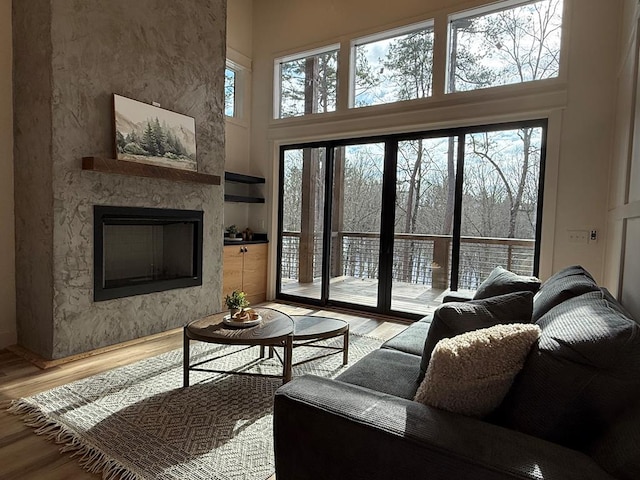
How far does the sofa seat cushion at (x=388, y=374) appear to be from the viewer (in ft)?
5.48

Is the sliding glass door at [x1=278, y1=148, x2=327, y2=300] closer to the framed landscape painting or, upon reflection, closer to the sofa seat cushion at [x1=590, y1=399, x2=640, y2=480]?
the framed landscape painting

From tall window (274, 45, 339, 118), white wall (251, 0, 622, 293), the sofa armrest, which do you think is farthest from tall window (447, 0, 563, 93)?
the sofa armrest

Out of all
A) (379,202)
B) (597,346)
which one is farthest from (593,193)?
(597,346)

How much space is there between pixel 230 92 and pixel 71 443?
4.54m

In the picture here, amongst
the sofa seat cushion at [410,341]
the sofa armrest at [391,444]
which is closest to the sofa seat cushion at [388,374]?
the sofa seat cushion at [410,341]

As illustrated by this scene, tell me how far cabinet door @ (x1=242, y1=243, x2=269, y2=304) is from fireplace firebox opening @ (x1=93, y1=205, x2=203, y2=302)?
103 centimetres

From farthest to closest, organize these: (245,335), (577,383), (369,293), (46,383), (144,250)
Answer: (369,293) → (144,250) → (46,383) → (245,335) → (577,383)

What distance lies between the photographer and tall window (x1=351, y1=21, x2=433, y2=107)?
432 centimetres

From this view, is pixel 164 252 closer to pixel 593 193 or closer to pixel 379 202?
pixel 379 202

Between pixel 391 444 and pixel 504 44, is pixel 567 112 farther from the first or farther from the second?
pixel 391 444

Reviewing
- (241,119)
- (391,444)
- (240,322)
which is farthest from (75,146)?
(391,444)

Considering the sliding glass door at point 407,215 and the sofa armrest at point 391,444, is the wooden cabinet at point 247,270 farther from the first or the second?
the sofa armrest at point 391,444

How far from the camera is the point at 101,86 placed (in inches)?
126

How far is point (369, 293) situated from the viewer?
4844 millimetres
